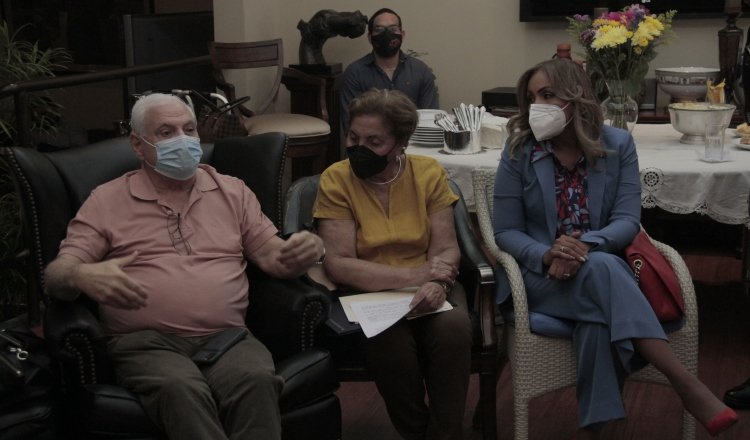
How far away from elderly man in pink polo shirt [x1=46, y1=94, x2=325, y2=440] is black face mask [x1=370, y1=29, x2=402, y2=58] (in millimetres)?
2986

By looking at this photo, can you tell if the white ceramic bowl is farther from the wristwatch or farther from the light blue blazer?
the wristwatch

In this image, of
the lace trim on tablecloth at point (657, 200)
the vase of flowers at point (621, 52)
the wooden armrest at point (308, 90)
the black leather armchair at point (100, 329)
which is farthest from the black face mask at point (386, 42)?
the black leather armchair at point (100, 329)

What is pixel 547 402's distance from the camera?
3.52 meters

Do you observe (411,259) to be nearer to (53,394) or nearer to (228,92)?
(53,394)

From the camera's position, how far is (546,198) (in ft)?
9.96

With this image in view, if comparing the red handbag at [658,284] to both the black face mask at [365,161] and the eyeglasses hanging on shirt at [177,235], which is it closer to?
the black face mask at [365,161]

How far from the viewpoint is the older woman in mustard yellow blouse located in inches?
113

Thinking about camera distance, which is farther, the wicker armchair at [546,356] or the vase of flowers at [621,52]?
the vase of flowers at [621,52]

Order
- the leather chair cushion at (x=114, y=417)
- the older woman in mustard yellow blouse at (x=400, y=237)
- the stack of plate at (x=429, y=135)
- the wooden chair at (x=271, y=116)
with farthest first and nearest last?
1. the wooden chair at (x=271, y=116)
2. the stack of plate at (x=429, y=135)
3. the older woman in mustard yellow blouse at (x=400, y=237)
4. the leather chair cushion at (x=114, y=417)

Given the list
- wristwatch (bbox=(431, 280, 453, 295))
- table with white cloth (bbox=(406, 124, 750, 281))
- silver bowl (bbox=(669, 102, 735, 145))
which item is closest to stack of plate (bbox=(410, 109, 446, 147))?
table with white cloth (bbox=(406, 124, 750, 281))

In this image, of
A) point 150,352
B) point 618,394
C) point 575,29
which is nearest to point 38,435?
point 150,352

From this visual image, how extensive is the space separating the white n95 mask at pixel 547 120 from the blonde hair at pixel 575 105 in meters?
0.04

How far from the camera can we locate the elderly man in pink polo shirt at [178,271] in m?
2.53

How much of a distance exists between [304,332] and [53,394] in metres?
0.66
